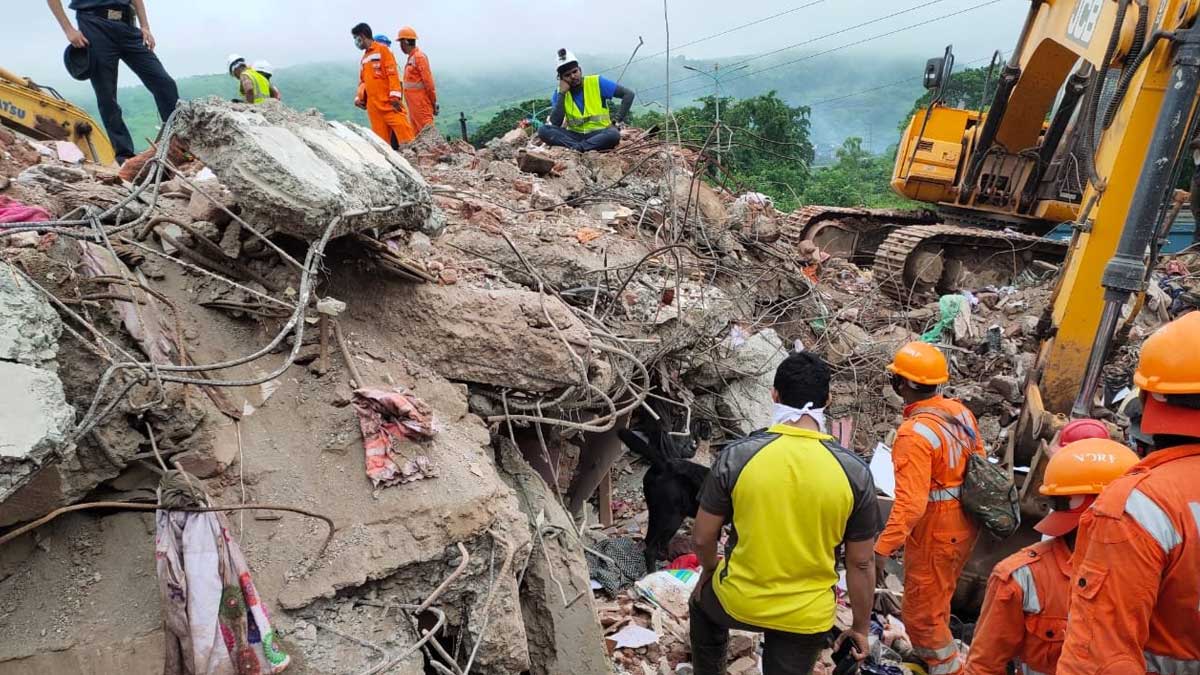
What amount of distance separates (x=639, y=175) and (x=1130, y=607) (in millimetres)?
6152

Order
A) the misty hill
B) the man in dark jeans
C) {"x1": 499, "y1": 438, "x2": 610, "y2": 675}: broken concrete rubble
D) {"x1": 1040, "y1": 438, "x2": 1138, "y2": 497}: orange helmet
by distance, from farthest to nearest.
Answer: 1. the misty hill
2. the man in dark jeans
3. {"x1": 499, "y1": 438, "x2": 610, "y2": 675}: broken concrete rubble
4. {"x1": 1040, "y1": 438, "x2": 1138, "y2": 497}: orange helmet

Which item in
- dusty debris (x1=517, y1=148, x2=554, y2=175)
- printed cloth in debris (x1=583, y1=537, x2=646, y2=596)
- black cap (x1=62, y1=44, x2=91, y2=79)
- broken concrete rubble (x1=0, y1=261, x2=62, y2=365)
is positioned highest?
black cap (x1=62, y1=44, x2=91, y2=79)

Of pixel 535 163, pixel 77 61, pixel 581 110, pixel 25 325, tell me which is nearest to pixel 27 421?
pixel 25 325

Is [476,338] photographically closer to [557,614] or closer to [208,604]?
[557,614]

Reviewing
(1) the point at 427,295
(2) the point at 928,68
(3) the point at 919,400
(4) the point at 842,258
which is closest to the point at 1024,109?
(2) the point at 928,68

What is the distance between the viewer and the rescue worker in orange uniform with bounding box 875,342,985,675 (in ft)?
11.2

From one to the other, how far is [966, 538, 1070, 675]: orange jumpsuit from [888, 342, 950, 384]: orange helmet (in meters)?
1.20

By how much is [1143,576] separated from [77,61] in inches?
253

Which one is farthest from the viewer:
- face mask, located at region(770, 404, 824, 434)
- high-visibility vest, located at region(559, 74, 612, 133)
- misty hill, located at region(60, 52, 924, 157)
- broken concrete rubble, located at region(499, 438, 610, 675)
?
misty hill, located at region(60, 52, 924, 157)

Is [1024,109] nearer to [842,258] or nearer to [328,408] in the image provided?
[842,258]

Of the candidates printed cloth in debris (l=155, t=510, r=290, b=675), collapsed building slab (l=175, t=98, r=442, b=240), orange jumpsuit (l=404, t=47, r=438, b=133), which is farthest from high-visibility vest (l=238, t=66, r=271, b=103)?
printed cloth in debris (l=155, t=510, r=290, b=675)

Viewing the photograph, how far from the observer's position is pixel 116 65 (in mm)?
5434

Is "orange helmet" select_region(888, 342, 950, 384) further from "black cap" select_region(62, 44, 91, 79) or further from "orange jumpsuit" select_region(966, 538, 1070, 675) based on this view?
"black cap" select_region(62, 44, 91, 79)

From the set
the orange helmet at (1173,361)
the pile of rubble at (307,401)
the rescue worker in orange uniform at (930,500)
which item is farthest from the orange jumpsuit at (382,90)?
the orange helmet at (1173,361)
